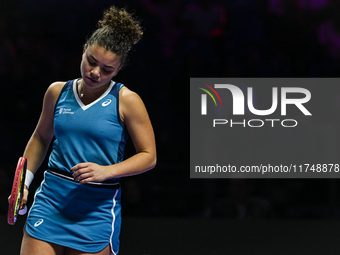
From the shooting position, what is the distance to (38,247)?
1.33m

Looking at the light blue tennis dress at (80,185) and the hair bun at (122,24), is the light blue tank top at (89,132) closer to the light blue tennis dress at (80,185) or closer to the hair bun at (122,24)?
the light blue tennis dress at (80,185)

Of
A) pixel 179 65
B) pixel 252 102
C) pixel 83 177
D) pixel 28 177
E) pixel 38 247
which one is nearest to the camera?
pixel 83 177

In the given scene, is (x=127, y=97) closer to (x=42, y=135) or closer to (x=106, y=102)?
(x=106, y=102)

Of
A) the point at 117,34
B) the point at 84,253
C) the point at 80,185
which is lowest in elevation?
the point at 84,253

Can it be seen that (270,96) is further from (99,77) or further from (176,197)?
(99,77)

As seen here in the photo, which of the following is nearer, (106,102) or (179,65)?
(106,102)

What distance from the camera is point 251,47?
14.6 ft

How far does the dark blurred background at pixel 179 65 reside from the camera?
162 inches

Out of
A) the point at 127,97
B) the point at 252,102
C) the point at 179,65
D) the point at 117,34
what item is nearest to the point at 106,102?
the point at 127,97

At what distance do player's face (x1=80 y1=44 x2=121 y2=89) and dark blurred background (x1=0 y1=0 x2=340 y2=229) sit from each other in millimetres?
2712

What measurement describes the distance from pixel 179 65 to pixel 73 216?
10.4ft

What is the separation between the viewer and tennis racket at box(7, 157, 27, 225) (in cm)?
134

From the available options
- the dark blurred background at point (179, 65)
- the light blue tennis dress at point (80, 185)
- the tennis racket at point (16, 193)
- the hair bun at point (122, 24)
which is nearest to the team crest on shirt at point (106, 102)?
the light blue tennis dress at point (80, 185)

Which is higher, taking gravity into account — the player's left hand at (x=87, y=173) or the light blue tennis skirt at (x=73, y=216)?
the player's left hand at (x=87, y=173)
